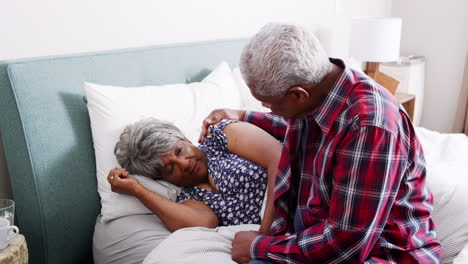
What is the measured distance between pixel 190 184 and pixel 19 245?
57 centimetres

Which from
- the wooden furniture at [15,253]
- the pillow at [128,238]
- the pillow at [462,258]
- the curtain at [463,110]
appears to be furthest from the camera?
the curtain at [463,110]

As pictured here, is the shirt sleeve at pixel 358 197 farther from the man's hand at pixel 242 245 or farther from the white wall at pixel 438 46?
the white wall at pixel 438 46

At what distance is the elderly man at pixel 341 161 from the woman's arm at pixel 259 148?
164 millimetres

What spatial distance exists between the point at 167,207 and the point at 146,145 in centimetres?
22

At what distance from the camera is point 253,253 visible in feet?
3.98

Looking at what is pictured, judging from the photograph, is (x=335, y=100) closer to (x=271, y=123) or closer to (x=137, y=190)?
(x=271, y=123)

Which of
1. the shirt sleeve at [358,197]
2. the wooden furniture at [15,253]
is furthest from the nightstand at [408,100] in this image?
the wooden furniture at [15,253]

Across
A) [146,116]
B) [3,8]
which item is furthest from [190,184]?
[3,8]

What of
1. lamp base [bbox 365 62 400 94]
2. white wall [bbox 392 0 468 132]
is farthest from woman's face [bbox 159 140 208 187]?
white wall [bbox 392 0 468 132]

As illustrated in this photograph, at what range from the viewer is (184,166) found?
153 centimetres

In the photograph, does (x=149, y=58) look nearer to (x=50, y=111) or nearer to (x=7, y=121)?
(x=50, y=111)

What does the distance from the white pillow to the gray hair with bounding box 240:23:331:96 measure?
0.71 meters

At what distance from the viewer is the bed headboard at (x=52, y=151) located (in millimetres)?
1546

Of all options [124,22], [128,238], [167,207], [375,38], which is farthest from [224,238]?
[375,38]
